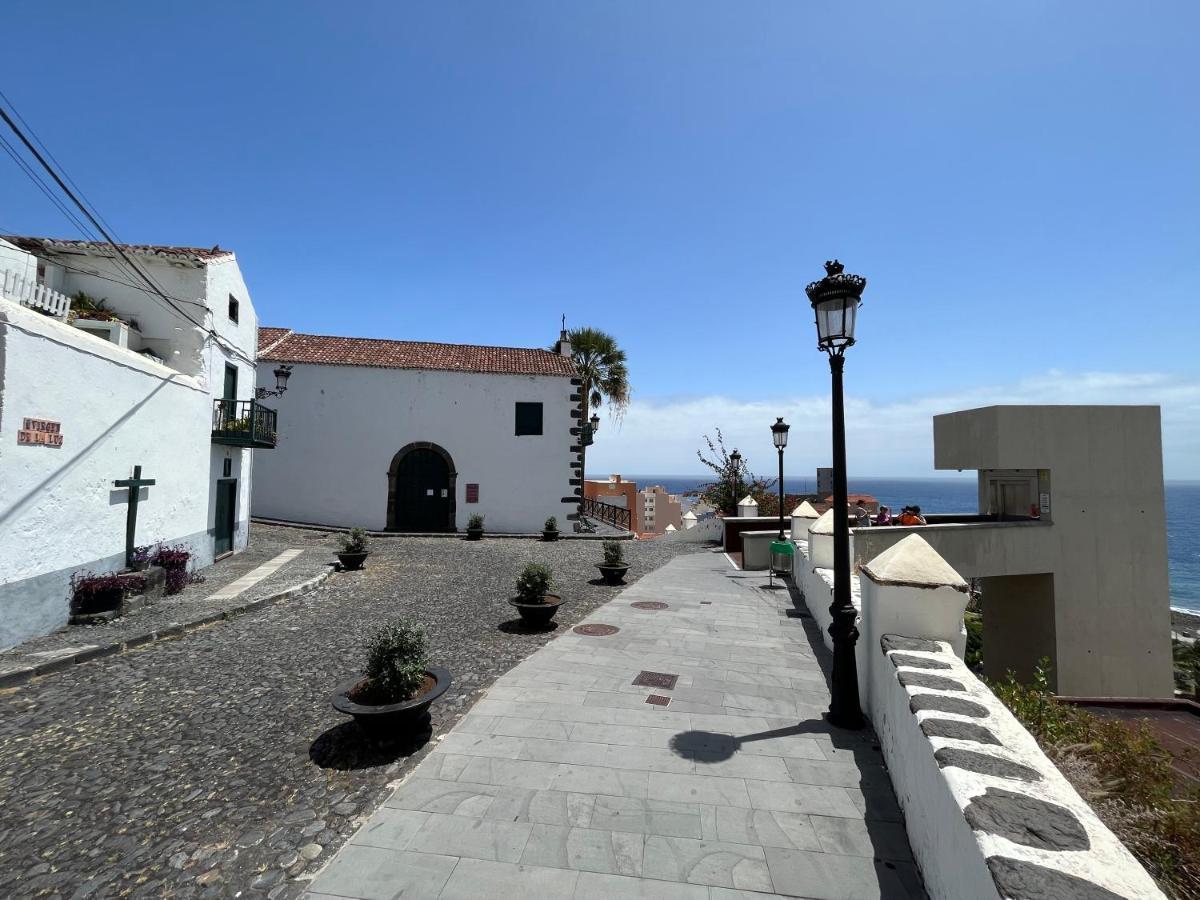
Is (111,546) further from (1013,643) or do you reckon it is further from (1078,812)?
(1013,643)

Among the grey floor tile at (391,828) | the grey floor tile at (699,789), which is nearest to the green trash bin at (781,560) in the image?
the grey floor tile at (699,789)

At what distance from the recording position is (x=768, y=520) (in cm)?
1905

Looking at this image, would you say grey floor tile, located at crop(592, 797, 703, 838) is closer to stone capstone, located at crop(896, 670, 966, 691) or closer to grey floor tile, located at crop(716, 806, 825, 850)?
grey floor tile, located at crop(716, 806, 825, 850)

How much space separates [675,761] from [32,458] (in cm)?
943

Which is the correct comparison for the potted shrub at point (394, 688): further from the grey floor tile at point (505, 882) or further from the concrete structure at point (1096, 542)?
the concrete structure at point (1096, 542)

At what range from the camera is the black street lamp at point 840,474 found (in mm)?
5125

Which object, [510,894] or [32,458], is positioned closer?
[510,894]

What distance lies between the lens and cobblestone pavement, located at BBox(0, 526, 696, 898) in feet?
10.9

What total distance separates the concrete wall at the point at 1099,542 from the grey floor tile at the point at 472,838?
15999mm

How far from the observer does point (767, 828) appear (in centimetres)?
357

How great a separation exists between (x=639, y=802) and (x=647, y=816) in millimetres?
174

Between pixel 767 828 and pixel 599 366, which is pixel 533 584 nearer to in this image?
pixel 767 828

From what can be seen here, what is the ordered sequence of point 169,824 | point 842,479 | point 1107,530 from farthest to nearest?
1. point 1107,530
2. point 842,479
3. point 169,824

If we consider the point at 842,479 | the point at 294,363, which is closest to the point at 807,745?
the point at 842,479
